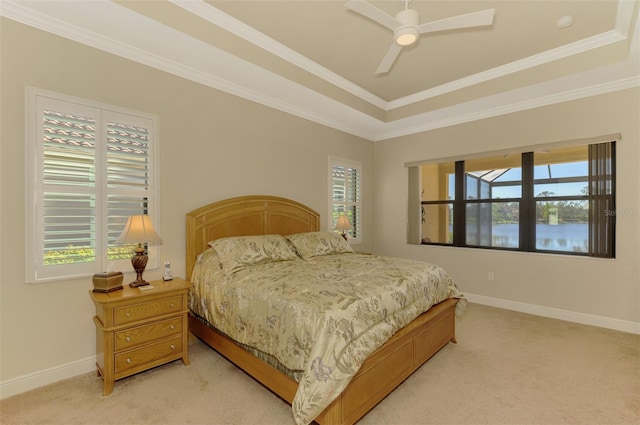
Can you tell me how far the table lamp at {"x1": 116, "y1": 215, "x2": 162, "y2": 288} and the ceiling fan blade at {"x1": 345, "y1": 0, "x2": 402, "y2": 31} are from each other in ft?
7.37

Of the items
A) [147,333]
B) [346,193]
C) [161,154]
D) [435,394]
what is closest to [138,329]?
[147,333]

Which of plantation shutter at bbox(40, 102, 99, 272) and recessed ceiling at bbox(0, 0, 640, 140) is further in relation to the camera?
recessed ceiling at bbox(0, 0, 640, 140)

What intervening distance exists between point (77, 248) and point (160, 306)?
0.84m

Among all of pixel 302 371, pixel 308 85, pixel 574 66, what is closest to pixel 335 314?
pixel 302 371

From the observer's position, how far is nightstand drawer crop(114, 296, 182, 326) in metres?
2.21

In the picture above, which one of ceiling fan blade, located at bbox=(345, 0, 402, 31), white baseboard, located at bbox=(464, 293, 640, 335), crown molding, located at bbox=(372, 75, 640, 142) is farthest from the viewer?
crown molding, located at bbox=(372, 75, 640, 142)

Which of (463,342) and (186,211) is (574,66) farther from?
(186,211)

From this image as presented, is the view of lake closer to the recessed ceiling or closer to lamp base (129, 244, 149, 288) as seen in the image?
the recessed ceiling

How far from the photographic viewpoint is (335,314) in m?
1.77

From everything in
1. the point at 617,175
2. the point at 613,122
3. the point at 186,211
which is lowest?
the point at 186,211

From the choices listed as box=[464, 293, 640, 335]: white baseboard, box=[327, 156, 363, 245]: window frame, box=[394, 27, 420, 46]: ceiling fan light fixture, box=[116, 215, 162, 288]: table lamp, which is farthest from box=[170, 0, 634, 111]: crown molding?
box=[464, 293, 640, 335]: white baseboard

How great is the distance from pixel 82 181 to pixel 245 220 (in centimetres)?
160

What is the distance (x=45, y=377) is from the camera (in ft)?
7.52

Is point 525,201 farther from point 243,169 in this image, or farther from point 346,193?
point 243,169
